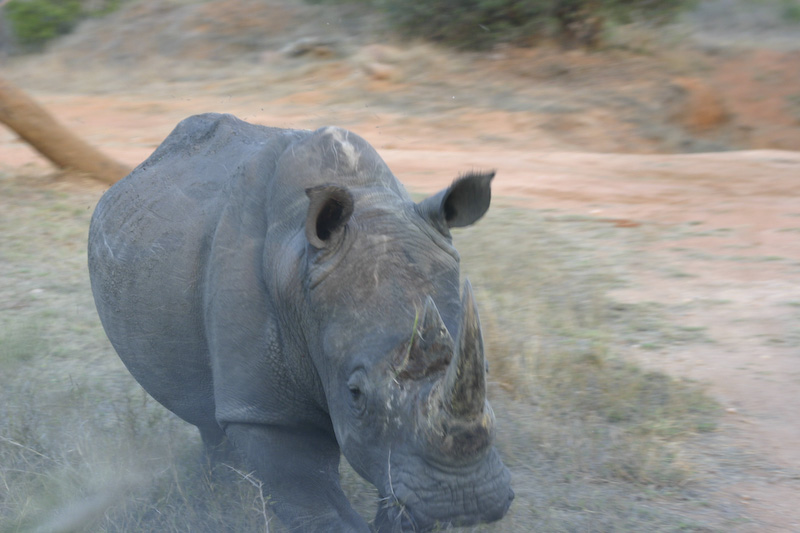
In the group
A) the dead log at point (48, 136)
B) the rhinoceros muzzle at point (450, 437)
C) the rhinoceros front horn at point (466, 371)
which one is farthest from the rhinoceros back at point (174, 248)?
the dead log at point (48, 136)

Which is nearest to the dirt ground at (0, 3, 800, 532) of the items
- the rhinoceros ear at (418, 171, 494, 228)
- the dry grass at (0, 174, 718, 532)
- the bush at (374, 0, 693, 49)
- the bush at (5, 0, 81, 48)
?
the dry grass at (0, 174, 718, 532)

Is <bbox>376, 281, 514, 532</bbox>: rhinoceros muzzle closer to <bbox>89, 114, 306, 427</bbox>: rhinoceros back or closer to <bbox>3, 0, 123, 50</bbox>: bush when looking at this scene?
<bbox>89, 114, 306, 427</bbox>: rhinoceros back

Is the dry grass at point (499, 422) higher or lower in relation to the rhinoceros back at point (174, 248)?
lower

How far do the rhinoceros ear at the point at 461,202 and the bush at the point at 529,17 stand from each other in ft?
50.1

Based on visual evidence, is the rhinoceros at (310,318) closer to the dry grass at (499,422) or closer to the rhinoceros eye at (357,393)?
the rhinoceros eye at (357,393)

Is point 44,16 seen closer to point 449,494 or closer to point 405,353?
point 405,353

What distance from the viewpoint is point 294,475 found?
11.6 ft

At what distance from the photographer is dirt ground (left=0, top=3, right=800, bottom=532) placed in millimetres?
5367

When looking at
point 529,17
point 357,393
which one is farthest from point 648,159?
point 357,393

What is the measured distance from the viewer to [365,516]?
13.7 ft

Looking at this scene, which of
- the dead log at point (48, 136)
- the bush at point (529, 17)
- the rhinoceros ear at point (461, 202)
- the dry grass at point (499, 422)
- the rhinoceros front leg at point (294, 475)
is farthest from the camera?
the bush at point (529, 17)

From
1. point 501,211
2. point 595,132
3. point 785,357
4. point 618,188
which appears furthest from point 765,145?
point 785,357

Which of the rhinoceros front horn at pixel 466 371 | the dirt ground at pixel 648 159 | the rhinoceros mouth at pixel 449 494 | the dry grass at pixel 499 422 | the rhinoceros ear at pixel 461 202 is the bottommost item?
the dirt ground at pixel 648 159

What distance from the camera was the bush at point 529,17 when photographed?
58.7 feet
